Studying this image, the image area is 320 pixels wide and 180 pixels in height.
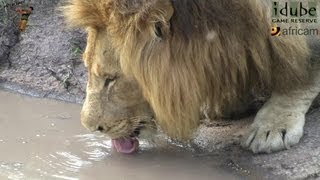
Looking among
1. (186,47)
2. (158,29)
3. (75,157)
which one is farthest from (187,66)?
(75,157)

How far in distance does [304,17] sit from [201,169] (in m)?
0.74

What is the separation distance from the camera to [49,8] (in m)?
4.50

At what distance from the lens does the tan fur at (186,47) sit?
252cm

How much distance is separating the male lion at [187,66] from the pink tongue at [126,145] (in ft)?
0.08

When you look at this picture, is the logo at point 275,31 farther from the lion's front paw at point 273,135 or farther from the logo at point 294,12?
the lion's front paw at point 273,135

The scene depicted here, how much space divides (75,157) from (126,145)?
9.2 inches

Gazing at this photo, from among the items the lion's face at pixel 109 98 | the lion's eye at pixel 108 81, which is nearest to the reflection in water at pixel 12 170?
the lion's face at pixel 109 98

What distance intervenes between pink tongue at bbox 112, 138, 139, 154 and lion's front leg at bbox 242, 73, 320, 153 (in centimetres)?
47

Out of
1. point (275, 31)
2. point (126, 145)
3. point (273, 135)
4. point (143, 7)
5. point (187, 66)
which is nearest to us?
point (143, 7)

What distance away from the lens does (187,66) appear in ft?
8.48

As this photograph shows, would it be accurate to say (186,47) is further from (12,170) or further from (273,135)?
(12,170)

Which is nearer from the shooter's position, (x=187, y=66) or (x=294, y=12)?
(x=187, y=66)

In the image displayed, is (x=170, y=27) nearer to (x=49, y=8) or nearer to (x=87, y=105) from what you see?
(x=87, y=105)

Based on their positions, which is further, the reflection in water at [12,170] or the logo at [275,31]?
the reflection in water at [12,170]
